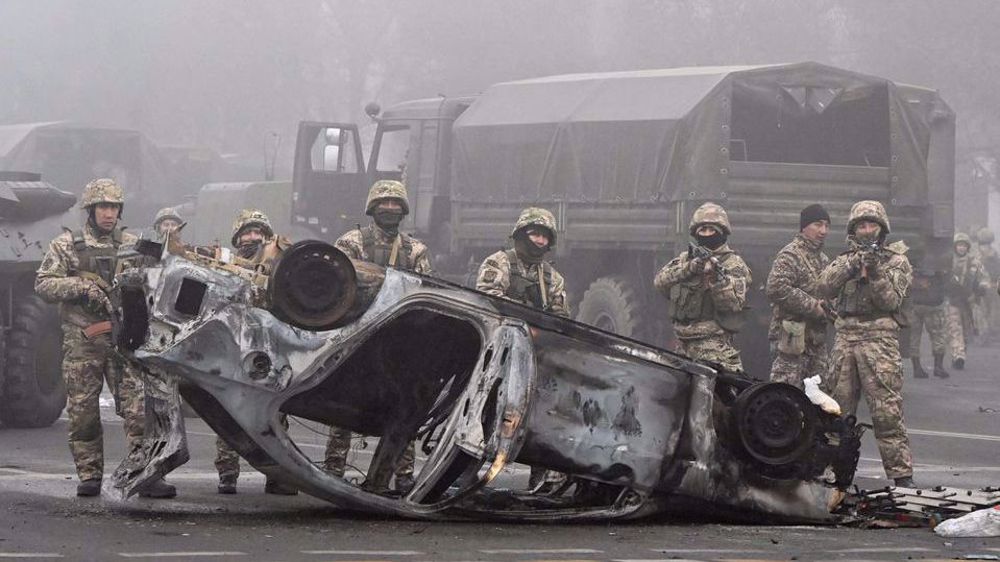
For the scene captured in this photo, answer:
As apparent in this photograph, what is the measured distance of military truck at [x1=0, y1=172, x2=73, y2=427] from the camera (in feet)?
51.2

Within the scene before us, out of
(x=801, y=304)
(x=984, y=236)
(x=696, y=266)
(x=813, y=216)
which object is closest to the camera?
(x=696, y=266)

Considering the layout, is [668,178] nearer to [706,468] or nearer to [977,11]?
[706,468]

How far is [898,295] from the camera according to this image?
12.4m

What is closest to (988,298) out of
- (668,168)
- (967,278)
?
(967,278)

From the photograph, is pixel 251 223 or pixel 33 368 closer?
pixel 251 223

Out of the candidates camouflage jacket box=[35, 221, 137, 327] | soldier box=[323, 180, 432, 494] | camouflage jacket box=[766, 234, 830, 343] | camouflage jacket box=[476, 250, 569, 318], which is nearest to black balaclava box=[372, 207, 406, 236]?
soldier box=[323, 180, 432, 494]

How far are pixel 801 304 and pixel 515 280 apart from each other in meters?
2.63

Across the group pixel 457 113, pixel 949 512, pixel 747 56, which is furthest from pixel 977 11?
pixel 949 512

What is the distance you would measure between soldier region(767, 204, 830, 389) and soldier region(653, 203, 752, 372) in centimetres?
86

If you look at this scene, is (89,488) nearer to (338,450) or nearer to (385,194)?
(338,450)

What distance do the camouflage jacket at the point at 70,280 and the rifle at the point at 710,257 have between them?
3.50 meters

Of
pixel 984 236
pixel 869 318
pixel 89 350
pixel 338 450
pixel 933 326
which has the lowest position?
pixel 338 450

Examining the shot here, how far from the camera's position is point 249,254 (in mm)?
12656

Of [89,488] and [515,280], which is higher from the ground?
[515,280]
